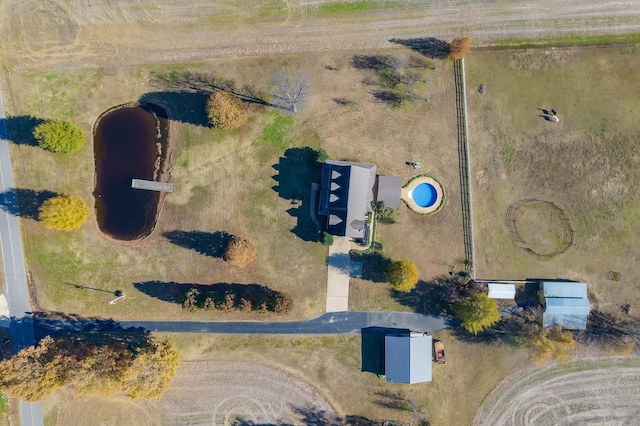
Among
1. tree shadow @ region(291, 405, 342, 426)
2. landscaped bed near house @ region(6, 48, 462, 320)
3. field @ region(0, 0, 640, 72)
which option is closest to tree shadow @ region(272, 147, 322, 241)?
landscaped bed near house @ region(6, 48, 462, 320)

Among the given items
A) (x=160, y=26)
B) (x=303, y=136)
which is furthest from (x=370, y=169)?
(x=160, y=26)

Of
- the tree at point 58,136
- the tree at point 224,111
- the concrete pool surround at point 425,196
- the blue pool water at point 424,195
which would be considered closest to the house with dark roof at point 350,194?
the concrete pool surround at point 425,196

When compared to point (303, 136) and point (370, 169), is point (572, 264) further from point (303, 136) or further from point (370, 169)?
point (303, 136)

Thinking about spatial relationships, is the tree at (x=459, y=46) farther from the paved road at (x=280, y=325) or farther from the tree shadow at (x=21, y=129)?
the tree shadow at (x=21, y=129)

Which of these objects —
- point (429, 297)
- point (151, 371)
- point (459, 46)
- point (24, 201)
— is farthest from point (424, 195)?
point (24, 201)

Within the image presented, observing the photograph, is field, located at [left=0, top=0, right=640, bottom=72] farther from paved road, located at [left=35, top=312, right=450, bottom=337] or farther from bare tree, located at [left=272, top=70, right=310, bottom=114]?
paved road, located at [left=35, top=312, right=450, bottom=337]
